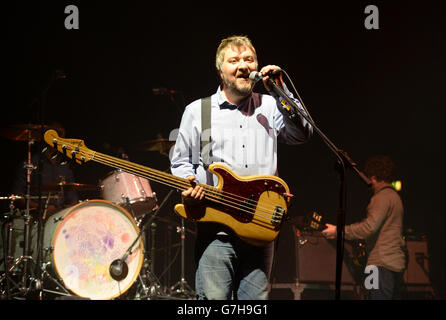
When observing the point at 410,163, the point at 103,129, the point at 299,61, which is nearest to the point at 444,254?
the point at 410,163

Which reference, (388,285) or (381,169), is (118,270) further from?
(381,169)

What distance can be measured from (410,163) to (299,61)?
244cm

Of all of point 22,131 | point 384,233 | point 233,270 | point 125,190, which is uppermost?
point 22,131

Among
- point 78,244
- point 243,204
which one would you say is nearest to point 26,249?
point 78,244

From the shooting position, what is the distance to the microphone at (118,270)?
5625 millimetres

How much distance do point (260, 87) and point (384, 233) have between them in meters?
2.34

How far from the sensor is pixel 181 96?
6.84m

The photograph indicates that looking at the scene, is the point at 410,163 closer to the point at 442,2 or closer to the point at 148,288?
the point at 442,2

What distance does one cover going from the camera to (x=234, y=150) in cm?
288

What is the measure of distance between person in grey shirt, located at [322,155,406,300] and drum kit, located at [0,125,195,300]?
2.32 meters

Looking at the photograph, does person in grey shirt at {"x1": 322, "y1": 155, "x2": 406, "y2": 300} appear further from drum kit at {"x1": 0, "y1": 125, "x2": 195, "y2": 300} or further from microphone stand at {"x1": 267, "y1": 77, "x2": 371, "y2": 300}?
microphone stand at {"x1": 267, "y1": 77, "x2": 371, "y2": 300}

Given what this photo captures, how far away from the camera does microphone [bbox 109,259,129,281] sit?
5625mm

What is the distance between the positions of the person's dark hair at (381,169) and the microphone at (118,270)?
306 centimetres

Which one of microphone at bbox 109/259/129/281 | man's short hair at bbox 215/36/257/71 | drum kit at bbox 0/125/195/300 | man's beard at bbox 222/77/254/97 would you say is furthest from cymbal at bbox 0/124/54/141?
man's beard at bbox 222/77/254/97
